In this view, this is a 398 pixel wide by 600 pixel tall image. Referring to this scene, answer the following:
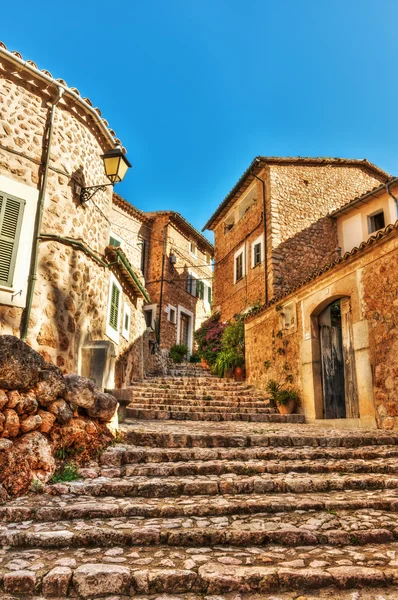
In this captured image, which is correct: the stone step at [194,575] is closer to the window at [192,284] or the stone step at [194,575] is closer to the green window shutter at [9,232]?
the green window shutter at [9,232]

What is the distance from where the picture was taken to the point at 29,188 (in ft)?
22.0

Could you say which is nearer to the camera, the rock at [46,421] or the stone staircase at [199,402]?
the rock at [46,421]

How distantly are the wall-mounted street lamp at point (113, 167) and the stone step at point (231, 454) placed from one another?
482cm

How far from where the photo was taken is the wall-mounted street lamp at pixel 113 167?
721cm

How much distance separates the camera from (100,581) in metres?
2.12

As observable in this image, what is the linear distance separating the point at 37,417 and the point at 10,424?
256 mm

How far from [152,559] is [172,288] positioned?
1957cm

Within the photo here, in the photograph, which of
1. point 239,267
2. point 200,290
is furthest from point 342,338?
point 200,290

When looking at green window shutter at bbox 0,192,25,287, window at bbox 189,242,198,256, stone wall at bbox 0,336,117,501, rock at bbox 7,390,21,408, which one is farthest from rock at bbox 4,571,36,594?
window at bbox 189,242,198,256

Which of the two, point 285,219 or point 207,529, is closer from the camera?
point 207,529

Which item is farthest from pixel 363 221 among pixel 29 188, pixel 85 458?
pixel 85 458

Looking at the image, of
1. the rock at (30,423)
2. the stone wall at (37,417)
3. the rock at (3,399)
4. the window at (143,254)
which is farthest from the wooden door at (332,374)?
the window at (143,254)

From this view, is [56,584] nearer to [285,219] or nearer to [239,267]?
[285,219]

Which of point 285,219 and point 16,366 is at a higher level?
point 285,219
